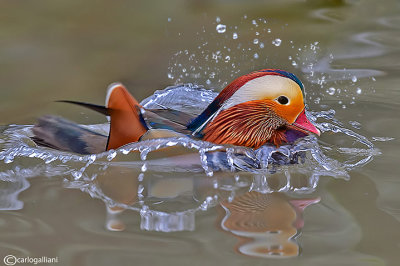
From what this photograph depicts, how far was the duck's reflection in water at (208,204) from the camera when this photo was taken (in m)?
1.60

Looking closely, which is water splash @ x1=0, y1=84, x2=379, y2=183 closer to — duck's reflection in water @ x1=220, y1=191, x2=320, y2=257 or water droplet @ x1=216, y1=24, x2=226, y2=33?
duck's reflection in water @ x1=220, y1=191, x2=320, y2=257

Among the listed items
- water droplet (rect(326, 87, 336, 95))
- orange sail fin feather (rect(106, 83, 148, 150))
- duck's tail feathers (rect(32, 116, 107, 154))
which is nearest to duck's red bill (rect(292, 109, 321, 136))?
orange sail fin feather (rect(106, 83, 148, 150))

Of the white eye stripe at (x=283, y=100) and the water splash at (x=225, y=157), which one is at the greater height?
the white eye stripe at (x=283, y=100)

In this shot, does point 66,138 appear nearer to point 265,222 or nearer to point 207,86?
point 265,222

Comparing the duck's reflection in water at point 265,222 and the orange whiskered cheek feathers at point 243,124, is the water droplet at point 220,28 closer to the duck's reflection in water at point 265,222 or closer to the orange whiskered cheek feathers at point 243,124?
the orange whiskered cheek feathers at point 243,124

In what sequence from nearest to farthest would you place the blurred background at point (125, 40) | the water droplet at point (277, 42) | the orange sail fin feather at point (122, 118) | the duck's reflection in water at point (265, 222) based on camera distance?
the duck's reflection in water at point (265, 222) < the orange sail fin feather at point (122, 118) < the blurred background at point (125, 40) < the water droplet at point (277, 42)

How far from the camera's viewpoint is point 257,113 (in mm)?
2102

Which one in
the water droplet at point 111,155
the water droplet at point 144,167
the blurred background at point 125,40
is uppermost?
the blurred background at point 125,40

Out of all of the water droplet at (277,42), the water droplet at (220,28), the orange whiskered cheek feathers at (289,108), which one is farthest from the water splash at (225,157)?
the water droplet at (220,28)

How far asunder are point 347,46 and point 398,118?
1086 millimetres

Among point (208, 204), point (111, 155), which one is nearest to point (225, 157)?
point (208, 204)

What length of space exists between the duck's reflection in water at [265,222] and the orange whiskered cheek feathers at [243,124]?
270 mm

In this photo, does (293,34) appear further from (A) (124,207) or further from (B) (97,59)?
(A) (124,207)

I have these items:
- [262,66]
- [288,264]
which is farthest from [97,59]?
[288,264]
